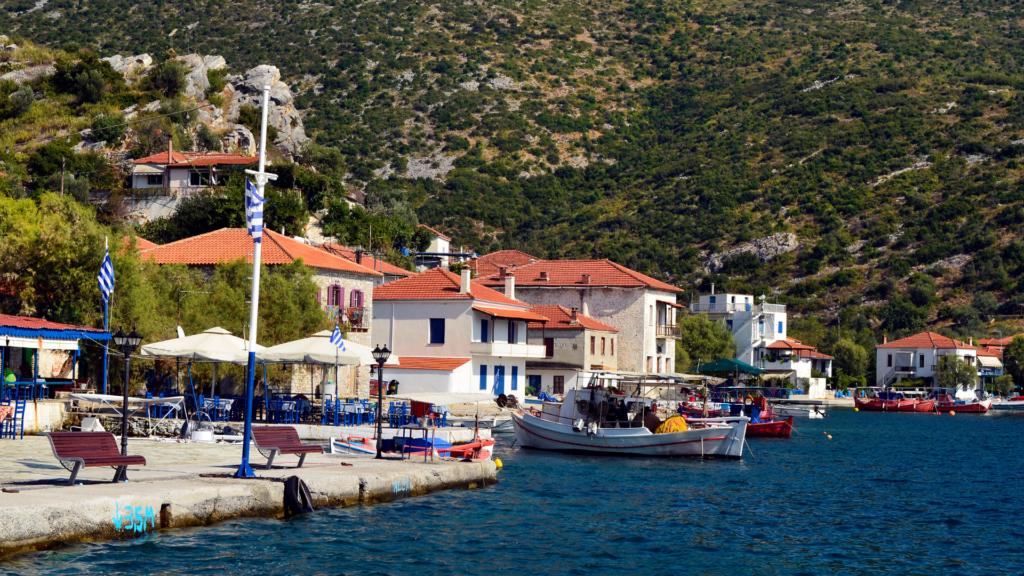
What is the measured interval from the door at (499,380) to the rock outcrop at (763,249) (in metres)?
56.3

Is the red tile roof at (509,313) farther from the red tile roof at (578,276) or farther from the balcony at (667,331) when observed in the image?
the balcony at (667,331)

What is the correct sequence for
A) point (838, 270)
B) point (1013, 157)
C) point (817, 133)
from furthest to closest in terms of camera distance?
point (817, 133)
point (1013, 157)
point (838, 270)

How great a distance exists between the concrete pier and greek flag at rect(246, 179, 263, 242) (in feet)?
14.1

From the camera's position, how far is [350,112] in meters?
122

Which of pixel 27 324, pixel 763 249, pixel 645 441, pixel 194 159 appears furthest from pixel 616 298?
pixel 27 324

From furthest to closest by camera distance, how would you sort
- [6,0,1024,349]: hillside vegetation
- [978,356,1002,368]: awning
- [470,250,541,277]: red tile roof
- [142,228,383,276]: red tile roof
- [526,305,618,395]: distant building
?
[6,0,1024,349]: hillside vegetation
[978,356,1002,368]: awning
[470,250,541,277]: red tile roof
[526,305,618,395]: distant building
[142,228,383,276]: red tile roof

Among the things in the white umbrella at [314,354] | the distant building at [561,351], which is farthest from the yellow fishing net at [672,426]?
the distant building at [561,351]

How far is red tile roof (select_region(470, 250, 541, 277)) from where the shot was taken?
2860 inches

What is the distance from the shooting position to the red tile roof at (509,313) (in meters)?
50.5

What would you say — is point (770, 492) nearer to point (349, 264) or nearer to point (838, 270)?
point (349, 264)

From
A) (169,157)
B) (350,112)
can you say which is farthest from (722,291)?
(169,157)

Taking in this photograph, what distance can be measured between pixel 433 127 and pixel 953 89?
63.5 metres

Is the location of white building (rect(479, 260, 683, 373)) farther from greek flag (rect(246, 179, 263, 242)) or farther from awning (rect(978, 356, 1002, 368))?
awning (rect(978, 356, 1002, 368))

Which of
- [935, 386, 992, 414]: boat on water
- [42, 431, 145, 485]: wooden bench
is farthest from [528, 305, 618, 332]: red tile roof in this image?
[935, 386, 992, 414]: boat on water
